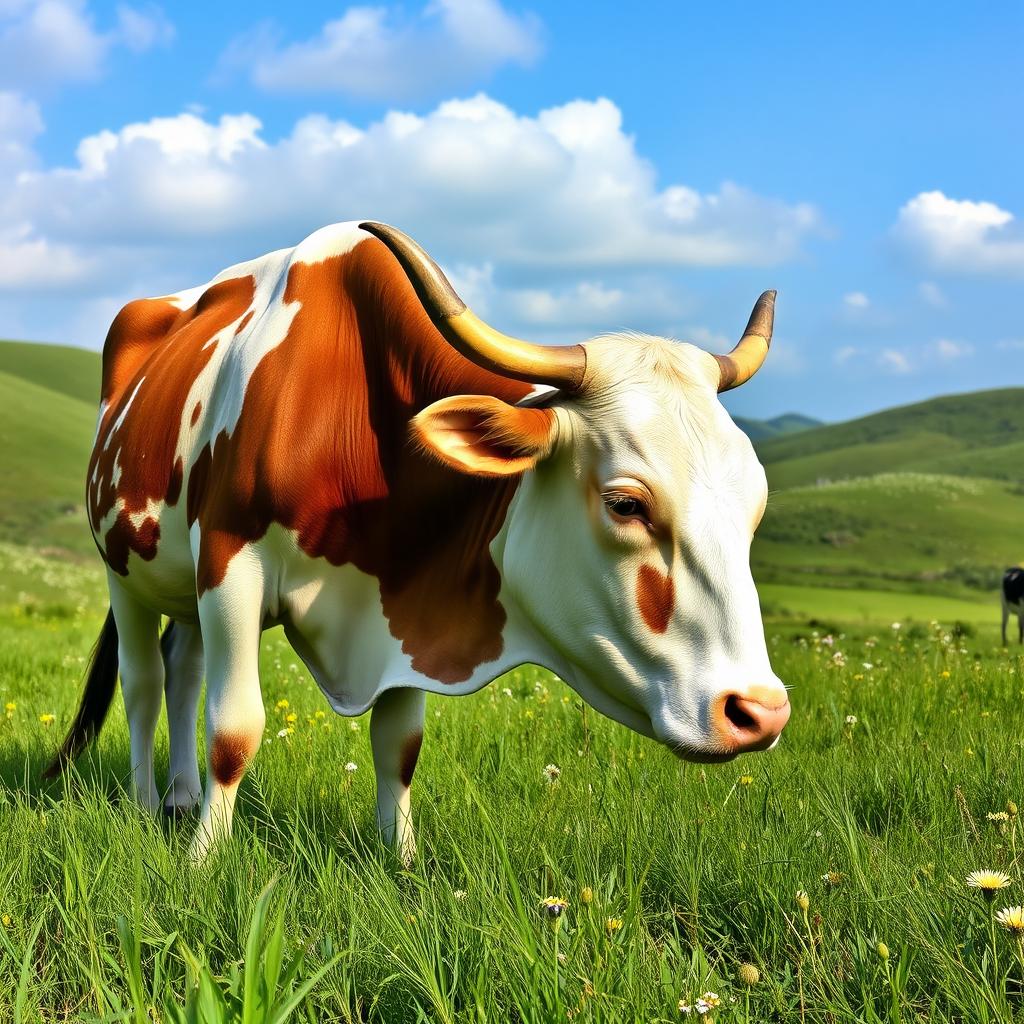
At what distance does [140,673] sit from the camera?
586cm

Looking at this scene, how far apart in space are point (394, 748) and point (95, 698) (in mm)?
2576

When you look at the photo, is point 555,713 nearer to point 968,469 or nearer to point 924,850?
point 924,850

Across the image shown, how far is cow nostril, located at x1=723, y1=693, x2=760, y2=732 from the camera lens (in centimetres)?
304

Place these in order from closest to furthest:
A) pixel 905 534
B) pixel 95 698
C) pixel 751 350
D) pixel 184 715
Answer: pixel 751 350 < pixel 184 715 < pixel 95 698 < pixel 905 534

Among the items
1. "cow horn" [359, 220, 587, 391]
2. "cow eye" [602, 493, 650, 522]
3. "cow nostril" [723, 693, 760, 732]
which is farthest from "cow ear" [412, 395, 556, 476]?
"cow nostril" [723, 693, 760, 732]

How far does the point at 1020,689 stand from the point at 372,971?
5.28m

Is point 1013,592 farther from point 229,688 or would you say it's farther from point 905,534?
point 905,534

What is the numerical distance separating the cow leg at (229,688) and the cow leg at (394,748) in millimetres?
516

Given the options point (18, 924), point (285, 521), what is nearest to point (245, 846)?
point (18, 924)

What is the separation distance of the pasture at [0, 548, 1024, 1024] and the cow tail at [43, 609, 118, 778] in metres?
0.24

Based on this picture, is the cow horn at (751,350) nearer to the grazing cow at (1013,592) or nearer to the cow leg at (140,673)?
the cow leg at (140,673)

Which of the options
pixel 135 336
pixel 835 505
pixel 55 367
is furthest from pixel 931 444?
pixel 135 336

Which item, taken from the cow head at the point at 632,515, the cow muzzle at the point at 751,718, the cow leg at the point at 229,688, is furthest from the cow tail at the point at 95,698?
the cow muzzle at the point at 751,718

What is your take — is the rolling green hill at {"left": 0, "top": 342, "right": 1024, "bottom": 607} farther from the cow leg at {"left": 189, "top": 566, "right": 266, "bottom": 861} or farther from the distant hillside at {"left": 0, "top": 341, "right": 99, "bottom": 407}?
the cow leg at {"left": 189, "top": 566, "right": 266, "bottom": 861}
